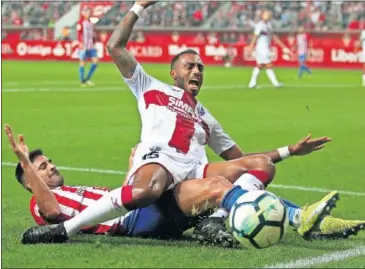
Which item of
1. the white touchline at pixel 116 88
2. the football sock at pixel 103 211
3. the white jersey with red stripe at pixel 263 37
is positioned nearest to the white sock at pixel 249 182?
the football sock at pixel 103 211

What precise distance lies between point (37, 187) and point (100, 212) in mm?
655

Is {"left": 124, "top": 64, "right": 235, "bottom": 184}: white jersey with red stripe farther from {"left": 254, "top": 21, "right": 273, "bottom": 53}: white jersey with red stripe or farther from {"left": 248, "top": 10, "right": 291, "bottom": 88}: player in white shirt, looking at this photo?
{"left": 254, "top": 21, "right": 273, "bottom": 53}: white jersey with red stripe

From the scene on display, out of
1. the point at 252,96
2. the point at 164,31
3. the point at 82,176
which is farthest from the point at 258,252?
the point at 164,31

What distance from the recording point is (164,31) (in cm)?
4569

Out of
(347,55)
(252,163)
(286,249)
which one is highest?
(252,163)

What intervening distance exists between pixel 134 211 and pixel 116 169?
4866 millimetres

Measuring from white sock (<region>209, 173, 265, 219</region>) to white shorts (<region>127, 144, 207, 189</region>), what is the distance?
40 cm

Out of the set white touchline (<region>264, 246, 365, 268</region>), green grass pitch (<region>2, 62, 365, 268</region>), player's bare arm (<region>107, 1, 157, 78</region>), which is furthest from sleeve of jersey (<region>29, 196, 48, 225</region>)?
white touchline (<region>264, 246, 365, 268</region>)

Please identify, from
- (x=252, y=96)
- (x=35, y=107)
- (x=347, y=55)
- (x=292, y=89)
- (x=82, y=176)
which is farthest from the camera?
(x=347, y=55)

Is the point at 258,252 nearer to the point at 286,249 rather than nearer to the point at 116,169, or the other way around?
the point at 286,249

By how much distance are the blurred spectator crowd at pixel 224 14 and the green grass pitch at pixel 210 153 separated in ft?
37.7

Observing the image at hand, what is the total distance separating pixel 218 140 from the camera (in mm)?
8023

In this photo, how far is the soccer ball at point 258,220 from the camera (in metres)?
6.34

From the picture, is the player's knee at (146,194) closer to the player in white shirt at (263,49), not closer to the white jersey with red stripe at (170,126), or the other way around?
the white jersey with red stripe at (170,126)
